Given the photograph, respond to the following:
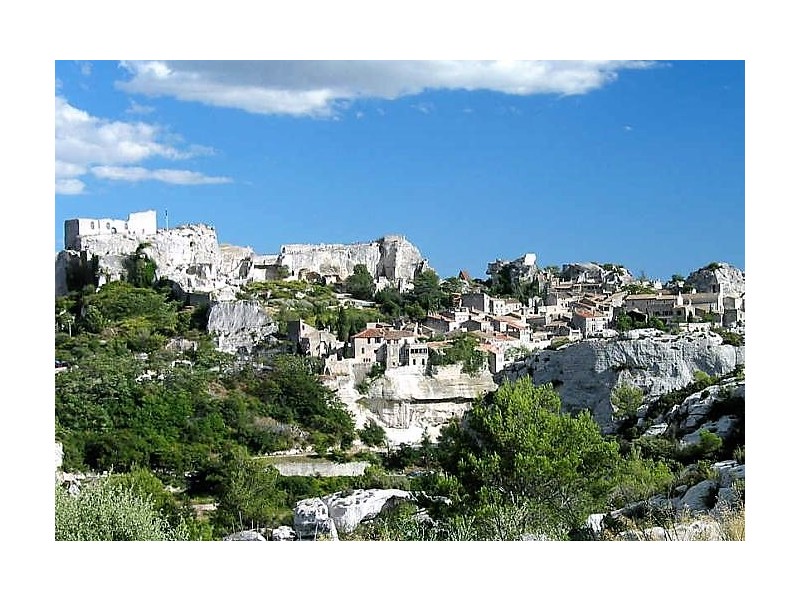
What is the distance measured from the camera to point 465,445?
19.4ft

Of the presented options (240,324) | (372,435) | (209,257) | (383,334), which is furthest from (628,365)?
(209,257)

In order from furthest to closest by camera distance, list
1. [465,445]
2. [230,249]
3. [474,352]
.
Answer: [230,249] < [474,352] < [465,445]

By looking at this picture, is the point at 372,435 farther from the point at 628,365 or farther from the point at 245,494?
the point at 245,494

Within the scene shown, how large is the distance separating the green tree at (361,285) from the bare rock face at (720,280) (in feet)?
22.3

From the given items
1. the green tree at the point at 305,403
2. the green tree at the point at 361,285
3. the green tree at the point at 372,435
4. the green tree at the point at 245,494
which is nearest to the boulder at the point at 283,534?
the green tree at the point at 245,494

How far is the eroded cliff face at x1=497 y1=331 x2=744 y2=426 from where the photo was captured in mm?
12672

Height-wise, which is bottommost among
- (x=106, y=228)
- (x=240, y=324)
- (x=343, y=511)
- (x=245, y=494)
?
(x=245, y=494)

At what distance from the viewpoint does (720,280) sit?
57.8 ft

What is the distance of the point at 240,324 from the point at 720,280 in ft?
29.4

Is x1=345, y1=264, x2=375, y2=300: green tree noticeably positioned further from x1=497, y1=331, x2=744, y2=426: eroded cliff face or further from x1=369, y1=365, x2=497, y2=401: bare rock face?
x1=497, y1=331, x2=744, y2=426: eroded cliff face
